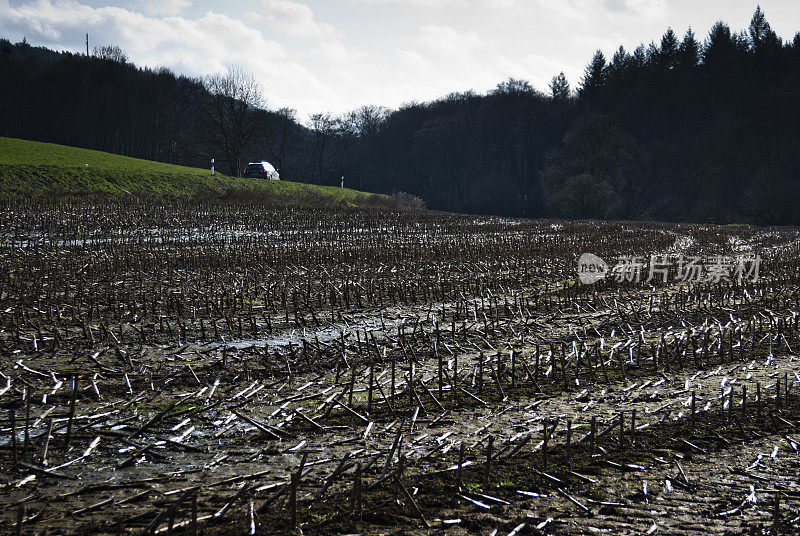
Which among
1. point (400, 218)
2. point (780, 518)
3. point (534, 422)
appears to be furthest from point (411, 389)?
point (400, 218)

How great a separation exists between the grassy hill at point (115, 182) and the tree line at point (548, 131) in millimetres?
13828

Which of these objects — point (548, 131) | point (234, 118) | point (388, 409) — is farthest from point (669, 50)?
point (388, 409)

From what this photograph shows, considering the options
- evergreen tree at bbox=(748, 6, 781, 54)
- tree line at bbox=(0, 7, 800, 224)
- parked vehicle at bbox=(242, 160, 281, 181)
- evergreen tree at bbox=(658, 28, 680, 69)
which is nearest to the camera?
parked vehicle at bbox=(242, 160, 281, 181)

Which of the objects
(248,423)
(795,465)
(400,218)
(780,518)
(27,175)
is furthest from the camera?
(400,218)

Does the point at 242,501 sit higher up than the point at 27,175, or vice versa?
the point at 27,175

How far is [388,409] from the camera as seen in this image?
609 centimetres

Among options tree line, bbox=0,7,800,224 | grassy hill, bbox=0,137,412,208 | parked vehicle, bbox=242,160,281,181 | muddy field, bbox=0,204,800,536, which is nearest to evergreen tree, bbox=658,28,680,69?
tree line, bbox=0,7,800,224

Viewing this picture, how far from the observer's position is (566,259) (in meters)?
18.8

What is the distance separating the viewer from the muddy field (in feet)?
13.7

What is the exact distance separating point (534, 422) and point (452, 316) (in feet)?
15.2

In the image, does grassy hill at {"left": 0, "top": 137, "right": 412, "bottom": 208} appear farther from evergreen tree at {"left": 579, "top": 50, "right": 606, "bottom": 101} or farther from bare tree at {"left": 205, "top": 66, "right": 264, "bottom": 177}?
evergreen tree at {"left": 579, "top": 50, "right": 606, "bottom": 101}

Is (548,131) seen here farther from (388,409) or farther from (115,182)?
(388,409)

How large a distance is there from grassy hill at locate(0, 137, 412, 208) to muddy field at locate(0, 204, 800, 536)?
767 inches

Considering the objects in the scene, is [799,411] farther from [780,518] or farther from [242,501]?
[242,501]
